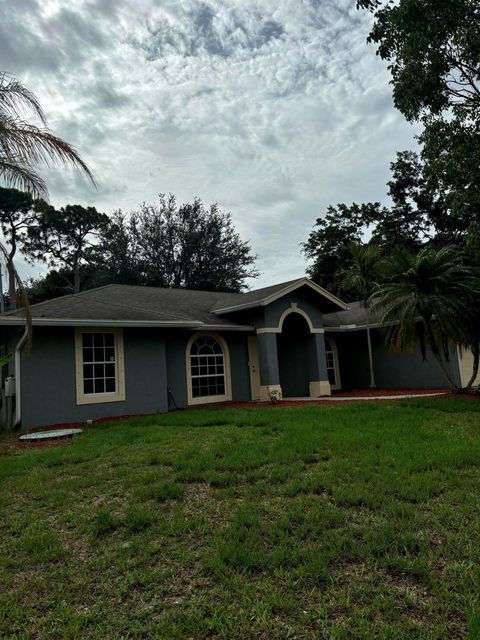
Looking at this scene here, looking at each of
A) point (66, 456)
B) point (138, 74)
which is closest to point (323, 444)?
point (66, 456)

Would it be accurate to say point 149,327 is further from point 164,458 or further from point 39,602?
point 39,602

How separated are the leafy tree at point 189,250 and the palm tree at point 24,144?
27.0m

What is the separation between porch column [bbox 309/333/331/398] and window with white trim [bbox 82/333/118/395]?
764 cm

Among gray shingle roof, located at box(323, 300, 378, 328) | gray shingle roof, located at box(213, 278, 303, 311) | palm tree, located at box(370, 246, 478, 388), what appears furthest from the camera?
gray shingle roof, located at box(323, 300, 378, 328)

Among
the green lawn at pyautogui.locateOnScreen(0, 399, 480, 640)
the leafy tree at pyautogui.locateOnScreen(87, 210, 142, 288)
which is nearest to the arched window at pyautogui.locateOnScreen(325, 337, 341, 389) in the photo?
the green lawn at pyautogui.locateOnScreen(0, 399, 480, 640)

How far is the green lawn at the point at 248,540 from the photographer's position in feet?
9.49

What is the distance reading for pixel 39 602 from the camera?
3217mm

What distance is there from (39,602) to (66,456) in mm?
3997

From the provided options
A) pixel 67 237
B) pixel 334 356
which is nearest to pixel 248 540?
pixel 334 356

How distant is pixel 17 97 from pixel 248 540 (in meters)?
8.90

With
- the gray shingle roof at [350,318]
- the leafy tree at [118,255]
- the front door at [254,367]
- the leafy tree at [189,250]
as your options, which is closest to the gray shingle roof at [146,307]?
the gray shingle roof at [350,318]

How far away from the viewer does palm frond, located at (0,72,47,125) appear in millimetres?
8211

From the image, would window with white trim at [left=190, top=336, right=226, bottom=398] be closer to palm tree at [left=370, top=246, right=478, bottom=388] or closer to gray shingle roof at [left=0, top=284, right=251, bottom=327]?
gray shingle roof at [left=0, top=284, right=251, bottom=327]

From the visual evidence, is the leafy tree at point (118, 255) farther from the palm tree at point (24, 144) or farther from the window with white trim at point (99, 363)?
the palm tree at point (24, 144)
